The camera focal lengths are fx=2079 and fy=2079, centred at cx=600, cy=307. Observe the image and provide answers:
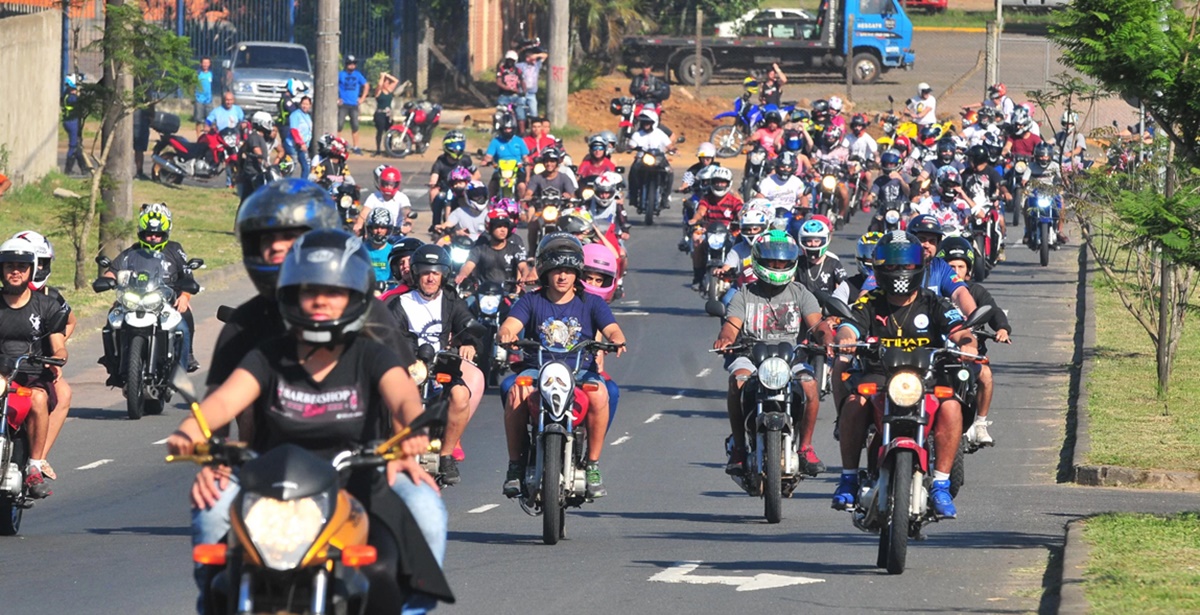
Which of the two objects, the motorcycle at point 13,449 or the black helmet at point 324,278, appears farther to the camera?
the motorcycle at point 13,449

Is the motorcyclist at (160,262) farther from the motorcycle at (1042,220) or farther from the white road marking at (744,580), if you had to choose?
the motorcycle at (1042,220)

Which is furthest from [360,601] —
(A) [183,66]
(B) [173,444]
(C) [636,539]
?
(A) [183,66]

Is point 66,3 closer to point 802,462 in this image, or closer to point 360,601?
point 802,462

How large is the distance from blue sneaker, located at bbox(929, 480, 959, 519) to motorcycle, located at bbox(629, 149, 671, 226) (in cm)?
2270

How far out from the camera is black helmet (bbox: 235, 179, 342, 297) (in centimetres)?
655

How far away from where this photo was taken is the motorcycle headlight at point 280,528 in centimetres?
563

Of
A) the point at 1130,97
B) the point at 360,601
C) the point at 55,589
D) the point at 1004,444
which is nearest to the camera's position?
the point at 360,601

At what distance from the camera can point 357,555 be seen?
578cm

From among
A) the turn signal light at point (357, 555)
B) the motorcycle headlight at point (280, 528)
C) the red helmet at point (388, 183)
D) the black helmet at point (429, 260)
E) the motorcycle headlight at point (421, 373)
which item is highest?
the motorcycle headlight at point (280, 528)

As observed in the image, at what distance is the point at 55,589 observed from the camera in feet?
32.4

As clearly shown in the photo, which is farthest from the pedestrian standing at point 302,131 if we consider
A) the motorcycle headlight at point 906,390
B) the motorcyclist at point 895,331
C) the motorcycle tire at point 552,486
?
the motorcycle headlight at point 906,390

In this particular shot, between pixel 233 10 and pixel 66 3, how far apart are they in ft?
72.5

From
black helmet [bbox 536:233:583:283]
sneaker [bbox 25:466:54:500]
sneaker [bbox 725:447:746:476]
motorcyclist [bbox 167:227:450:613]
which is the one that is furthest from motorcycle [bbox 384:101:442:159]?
motorcyclist [bbox 167:227:450:613]

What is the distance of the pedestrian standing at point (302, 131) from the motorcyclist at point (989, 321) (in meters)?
20.5
